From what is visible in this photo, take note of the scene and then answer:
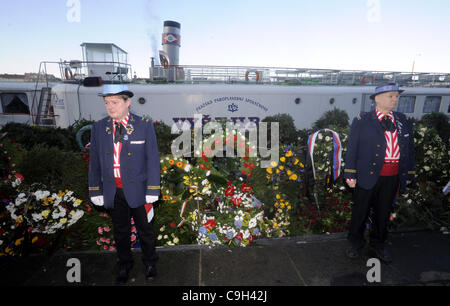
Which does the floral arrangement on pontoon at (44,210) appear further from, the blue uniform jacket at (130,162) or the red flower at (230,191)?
the red flower at (230,191)

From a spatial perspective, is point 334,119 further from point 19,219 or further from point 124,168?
point 19,219

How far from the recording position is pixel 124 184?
2.64 meters

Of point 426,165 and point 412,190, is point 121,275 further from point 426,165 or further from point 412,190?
point 426,165

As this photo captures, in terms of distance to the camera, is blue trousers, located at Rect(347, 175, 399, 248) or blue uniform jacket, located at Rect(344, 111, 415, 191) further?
blue trousers, located at Rect(347, 175, 399, 248)

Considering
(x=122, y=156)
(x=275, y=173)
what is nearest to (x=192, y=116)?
(x=275, y=173)

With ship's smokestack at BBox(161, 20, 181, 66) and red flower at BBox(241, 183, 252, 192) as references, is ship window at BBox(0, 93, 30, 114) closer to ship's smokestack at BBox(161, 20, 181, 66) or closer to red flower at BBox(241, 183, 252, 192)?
ship's smokestack at BBox(161, 20, 181, 66)

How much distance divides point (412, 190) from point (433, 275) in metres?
1.74

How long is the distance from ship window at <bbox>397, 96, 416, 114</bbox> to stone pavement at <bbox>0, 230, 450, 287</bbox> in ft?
37.7

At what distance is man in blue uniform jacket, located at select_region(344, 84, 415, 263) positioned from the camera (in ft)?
9.91

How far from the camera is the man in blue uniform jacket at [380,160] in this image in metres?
3.02

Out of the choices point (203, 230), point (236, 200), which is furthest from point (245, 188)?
point (203, 230)

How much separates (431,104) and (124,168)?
16728 mm

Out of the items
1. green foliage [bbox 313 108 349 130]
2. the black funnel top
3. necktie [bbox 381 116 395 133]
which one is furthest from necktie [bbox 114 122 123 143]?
the black funnel top

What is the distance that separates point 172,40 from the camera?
51.1 ft
